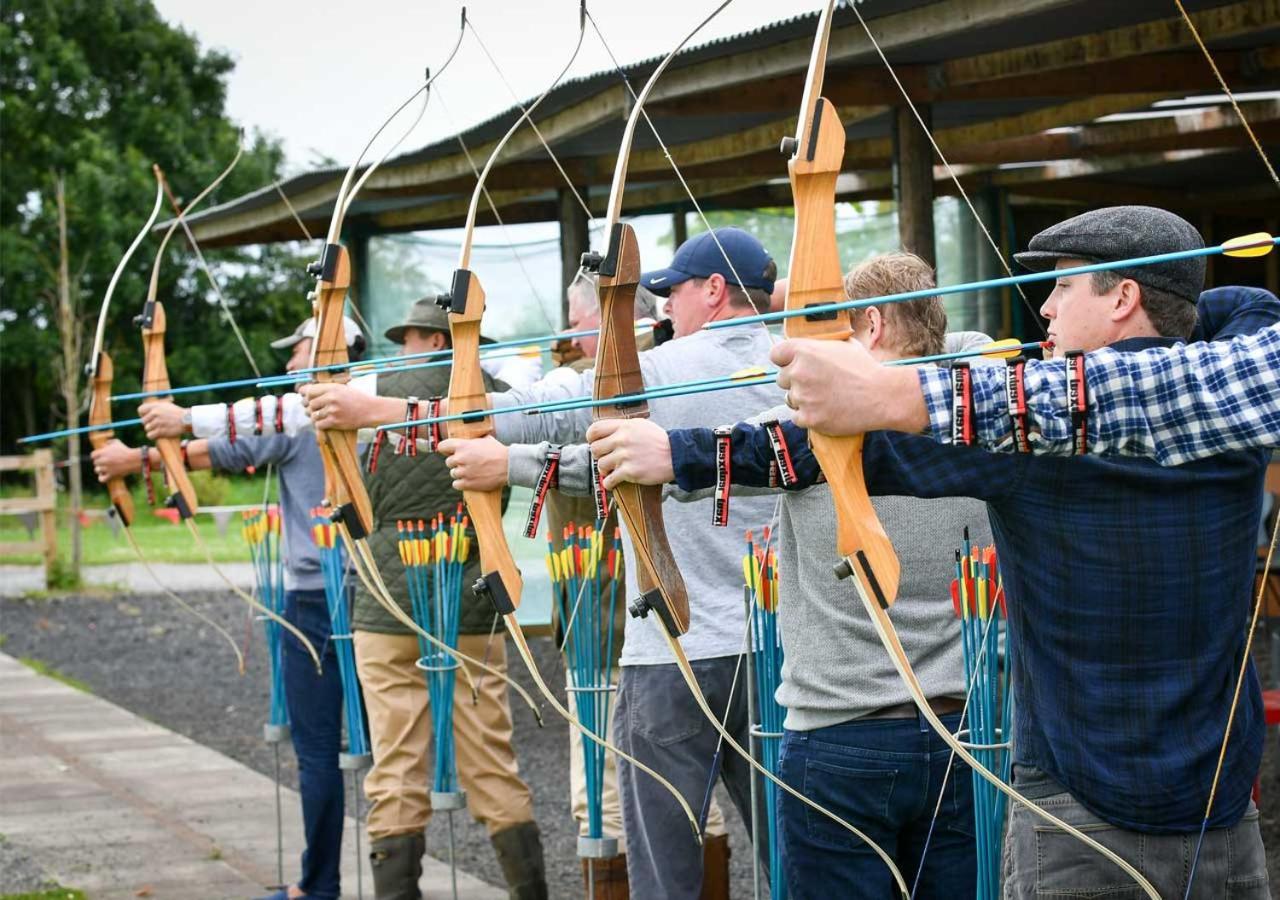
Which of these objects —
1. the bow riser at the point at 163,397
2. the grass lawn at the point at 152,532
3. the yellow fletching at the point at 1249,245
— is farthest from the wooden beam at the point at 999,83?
the grass lawn at the point at 152,532

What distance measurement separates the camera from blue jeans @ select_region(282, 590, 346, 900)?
4227 millimetres

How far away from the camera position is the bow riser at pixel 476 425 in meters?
2.87

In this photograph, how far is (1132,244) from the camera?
180 centimetres

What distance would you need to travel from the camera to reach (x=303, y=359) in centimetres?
427

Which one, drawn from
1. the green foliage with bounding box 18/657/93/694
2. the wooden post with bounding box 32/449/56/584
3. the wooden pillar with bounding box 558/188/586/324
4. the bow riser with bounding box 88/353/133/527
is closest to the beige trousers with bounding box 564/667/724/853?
the bow riser with bounding box 88/353/133/527

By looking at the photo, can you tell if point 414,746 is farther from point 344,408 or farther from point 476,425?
point 476,425

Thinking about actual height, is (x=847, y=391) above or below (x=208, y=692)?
above

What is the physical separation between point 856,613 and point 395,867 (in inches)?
77.3

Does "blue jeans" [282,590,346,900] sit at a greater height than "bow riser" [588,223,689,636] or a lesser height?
lesser

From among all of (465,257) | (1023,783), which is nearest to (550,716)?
(465,257)

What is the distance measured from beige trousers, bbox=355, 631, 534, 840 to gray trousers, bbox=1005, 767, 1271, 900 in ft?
7.42

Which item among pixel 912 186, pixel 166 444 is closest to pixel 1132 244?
pixel 166 444

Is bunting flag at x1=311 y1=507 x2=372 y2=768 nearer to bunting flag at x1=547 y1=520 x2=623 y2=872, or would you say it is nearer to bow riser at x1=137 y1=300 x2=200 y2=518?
bow riser at x1=137 y1=300 x2=200 y2=518

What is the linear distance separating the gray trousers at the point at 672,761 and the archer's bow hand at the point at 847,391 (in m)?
1.37
